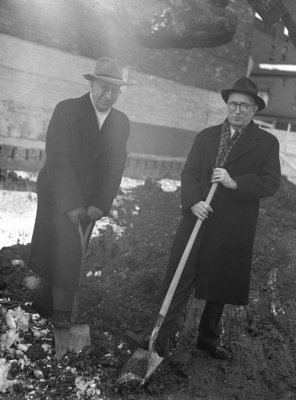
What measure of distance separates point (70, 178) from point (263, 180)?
5.14 feet

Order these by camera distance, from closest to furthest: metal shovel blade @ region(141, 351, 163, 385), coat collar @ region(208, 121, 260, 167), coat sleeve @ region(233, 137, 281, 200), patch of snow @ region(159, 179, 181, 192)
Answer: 1. metal shovel blade @ region(141, 351, 163, 385)
2. coat sleeve @ region(233, 137, 281, 200)
3. coat collar @ region(208, 121, 260, 167)
4. patch of snow @ region(159, 179, 181, 192)

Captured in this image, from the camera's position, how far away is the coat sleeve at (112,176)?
12.6ft

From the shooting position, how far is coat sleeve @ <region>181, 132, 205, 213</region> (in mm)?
3572

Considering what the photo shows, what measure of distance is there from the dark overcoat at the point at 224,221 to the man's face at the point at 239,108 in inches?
5.0

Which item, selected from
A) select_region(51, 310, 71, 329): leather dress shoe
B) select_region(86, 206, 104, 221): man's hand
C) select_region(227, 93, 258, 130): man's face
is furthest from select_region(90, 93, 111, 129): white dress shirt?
select_region(51, 310, 71, 329): leather dress shoe

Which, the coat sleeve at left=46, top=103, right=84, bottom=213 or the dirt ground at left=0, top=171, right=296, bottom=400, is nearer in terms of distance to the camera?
the dirt ground at left=0, top=171, right=296, bottom=400

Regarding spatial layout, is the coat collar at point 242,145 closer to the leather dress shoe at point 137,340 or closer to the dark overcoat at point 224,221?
the dark overcoat at point 224,221

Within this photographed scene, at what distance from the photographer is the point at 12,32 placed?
29.7ft

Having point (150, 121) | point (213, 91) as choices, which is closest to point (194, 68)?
point (213, 91)

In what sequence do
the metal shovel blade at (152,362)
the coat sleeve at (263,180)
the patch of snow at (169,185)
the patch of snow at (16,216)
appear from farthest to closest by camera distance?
the patch of snow at (169,185) < the patch of snow at (16,216) < the coat sleeve at (263,180) < the metal shovel blade at (152,362)

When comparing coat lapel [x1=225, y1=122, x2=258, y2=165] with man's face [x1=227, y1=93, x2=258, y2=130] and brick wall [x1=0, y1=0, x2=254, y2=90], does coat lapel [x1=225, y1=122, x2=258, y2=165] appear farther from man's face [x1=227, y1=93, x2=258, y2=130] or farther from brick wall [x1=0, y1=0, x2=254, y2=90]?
brick wall [x1=0, y1=0, x2=254, y2=90]

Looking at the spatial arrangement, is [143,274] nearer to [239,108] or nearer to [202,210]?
[202,210]

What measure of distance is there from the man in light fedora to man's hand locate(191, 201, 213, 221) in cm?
84

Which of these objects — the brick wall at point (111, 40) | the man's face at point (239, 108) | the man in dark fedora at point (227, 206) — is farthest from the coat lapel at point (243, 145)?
the brick wall at point (111, 40)
